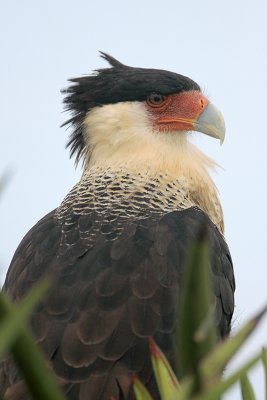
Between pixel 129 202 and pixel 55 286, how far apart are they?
1219mm

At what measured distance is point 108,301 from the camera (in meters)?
3.65

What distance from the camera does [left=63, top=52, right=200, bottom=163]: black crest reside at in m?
5.45

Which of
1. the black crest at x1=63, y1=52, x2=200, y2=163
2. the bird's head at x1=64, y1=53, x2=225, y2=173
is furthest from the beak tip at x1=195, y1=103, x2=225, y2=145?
the black crest at x1=63, y1=52, x2=200, y2=163

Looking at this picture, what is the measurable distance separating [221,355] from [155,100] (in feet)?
16.9

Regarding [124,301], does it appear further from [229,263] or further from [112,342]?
[229,263]

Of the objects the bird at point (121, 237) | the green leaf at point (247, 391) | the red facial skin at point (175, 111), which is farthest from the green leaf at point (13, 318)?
the red facial skin at point (175, 111)

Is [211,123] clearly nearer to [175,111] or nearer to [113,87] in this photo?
[175,111]

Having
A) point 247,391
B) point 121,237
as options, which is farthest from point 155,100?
point 247,391

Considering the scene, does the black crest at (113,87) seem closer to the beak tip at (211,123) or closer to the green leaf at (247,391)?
the beak tip at (211,123)

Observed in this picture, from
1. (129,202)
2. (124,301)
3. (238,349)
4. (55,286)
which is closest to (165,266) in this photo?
(124,301)

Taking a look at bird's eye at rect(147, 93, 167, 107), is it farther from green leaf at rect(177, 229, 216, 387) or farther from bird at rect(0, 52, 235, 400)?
green leaf at rect(177, 229, 216, 387)

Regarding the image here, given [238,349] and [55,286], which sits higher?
[238,349]

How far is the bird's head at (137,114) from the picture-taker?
5418mm

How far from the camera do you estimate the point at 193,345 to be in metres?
0.52
